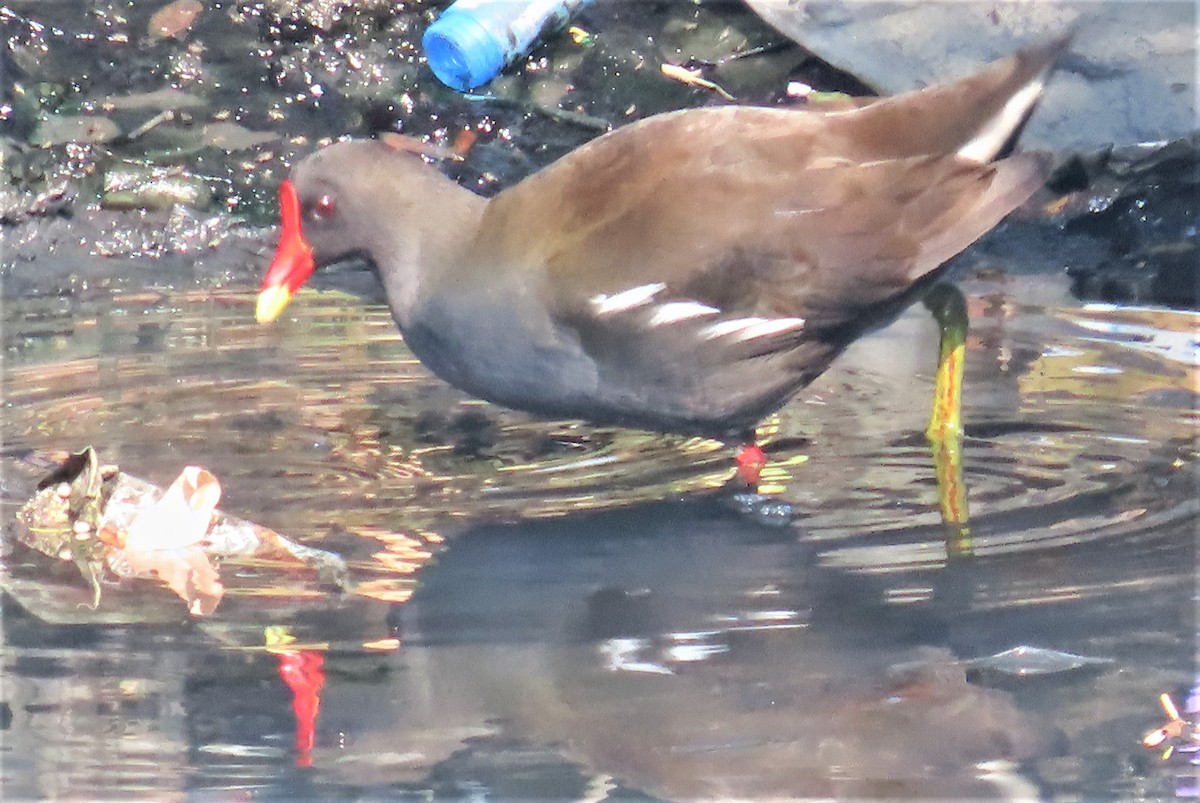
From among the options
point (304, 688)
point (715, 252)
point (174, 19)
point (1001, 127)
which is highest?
point (174, 19)

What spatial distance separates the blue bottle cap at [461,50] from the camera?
17.9 ft

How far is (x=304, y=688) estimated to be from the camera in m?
2.56

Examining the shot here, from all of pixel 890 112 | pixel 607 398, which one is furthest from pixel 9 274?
pixel 890 112

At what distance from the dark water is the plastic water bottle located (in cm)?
155

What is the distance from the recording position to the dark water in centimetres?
233

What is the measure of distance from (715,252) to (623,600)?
868 millimetres

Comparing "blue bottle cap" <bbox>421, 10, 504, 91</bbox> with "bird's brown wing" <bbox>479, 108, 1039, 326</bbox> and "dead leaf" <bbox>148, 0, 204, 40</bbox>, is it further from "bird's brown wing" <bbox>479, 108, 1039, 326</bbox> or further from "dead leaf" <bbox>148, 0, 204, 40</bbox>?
"bird's brown wing" <bbox>479, 108, 1039, 326</bbox>

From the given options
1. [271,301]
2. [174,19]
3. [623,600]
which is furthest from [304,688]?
[174,19]

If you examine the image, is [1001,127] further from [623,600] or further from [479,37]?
[479,37]

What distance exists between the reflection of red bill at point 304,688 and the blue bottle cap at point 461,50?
3175 millimetres

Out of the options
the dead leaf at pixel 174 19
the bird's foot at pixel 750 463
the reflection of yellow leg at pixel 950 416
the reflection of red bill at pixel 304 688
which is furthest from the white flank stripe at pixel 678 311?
the dead leaf at pixel 174 19

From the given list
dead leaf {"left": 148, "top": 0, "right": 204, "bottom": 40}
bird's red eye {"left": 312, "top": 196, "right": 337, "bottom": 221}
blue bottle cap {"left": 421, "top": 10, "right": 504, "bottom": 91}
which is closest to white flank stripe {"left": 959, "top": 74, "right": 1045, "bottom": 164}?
bird's red eye {"left": 312, "top": 196, "right": 337, "bottom": 221}

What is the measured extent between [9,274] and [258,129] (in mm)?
1009

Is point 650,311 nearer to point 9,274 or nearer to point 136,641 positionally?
point 136,641
